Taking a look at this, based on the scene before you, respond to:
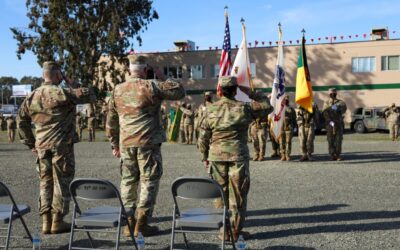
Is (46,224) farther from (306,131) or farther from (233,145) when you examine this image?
(306,131)

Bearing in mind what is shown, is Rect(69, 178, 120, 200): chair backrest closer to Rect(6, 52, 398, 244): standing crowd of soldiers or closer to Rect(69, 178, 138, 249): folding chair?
Rect(69, 178, 138, 249): folding chair

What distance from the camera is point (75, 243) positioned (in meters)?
5.68

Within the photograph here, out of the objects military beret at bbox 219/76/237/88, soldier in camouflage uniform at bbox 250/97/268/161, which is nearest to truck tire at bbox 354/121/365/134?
soldier in camouflage uniform at bbox 250/97/268/161

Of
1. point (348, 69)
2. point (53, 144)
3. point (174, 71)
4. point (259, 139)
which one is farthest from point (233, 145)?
point (174, 71)

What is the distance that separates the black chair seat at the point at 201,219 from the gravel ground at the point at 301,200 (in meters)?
0.72

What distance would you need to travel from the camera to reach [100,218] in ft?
15.4

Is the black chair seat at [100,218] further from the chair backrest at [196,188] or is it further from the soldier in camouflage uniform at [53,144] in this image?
the soldier in camouflage uniform at [53,144]

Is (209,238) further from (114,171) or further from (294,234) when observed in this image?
(114,171)

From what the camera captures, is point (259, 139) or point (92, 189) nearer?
point (92, 189)

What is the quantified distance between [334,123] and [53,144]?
385 inches

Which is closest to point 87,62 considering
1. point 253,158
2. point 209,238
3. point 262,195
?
point 253,158

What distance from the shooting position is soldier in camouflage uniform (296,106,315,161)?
1389 cm

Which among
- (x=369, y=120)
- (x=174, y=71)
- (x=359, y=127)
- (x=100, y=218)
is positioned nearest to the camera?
(x=100, y=218)

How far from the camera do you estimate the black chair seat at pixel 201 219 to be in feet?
14.8
